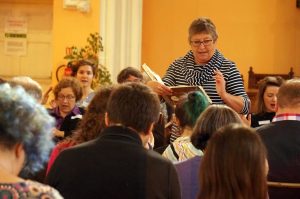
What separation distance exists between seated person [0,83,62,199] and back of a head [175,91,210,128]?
164 cm

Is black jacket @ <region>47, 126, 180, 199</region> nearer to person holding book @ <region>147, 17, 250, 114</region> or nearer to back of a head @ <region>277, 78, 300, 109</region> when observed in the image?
back of a head @ <region>277, 78, 300, 109</region>

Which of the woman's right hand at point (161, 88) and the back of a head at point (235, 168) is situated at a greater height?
the woman's right hand at point (161, 88)

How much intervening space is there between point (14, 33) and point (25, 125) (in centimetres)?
717

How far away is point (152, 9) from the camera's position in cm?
799

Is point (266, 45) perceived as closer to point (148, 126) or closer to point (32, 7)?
point (32, 7)

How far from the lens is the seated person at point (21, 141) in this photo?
5.35ft

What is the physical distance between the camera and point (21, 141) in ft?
5.48

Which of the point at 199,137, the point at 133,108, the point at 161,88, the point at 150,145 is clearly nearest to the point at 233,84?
the point at 161,88

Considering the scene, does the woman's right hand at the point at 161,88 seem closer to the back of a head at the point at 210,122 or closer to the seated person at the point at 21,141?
the back of a head at the point at 210,122

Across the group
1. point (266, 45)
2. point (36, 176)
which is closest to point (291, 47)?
point (266, 45)

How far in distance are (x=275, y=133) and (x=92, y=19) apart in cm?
454

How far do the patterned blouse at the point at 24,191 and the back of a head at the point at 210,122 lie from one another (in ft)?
4.20

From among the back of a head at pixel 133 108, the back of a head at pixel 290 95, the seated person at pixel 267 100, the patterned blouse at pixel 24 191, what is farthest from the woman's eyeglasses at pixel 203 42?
the patterned blouse at pixel 24 191

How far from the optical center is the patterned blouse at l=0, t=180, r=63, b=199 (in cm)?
161
